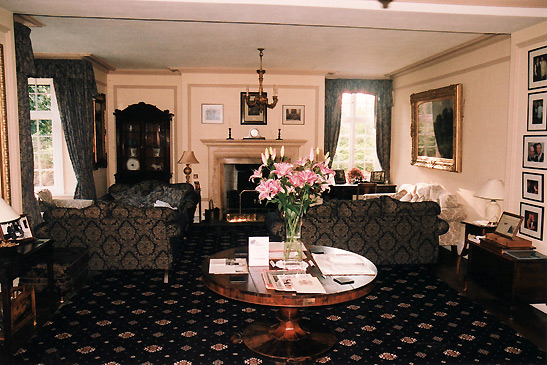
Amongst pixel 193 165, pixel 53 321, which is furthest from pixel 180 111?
pixel 53 321

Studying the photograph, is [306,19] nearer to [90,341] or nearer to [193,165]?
[90,341]

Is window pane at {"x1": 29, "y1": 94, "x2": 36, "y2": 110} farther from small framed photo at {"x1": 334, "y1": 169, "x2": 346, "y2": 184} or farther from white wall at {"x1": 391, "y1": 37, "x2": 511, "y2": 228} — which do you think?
white wall at {"x1": 391, "y1": 37, "x2": 511, "y2": 228}

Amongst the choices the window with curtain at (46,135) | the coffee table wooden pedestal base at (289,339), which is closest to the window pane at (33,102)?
the window with curtain at (46,135)

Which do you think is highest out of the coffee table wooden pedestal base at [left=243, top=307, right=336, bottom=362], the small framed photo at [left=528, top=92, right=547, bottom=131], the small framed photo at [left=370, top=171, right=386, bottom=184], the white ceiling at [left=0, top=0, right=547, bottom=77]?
the white ceiling at [left=0, top=0, right=547, bottom=77]

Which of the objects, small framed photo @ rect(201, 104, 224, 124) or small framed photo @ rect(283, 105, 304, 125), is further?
small framed photo @ rect(283, 105, 304, 125)

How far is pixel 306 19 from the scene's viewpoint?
4.83m

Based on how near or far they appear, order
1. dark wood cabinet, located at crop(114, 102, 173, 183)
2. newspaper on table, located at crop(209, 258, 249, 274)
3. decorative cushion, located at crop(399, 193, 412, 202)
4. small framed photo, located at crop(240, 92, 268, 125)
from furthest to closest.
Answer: small framed photo, located at crop(240, 92, 268, 125) → dark wood cabinet, located at crop(114, 102, 173, 183) → decorative cushion, located at crop(399, 193, 412, 202) → newspaper on table, located at crop(209, 258, 249, 274)

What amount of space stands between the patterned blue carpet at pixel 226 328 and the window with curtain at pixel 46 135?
3.79 meters

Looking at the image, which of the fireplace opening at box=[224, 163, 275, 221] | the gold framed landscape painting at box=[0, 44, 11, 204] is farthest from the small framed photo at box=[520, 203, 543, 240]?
the gold framed landscape painting at box=[0, 44, 11, 204]

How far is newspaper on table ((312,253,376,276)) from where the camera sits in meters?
3.66

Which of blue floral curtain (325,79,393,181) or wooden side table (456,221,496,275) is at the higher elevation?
blue floral curtain (325,79,393,181)

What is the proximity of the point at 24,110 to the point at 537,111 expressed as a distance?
586 centimetres

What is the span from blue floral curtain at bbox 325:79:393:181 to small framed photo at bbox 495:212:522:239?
569 cm

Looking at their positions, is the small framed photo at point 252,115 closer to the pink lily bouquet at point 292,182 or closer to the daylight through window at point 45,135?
the daylight through window at point 45,135
